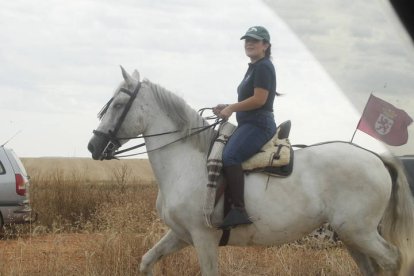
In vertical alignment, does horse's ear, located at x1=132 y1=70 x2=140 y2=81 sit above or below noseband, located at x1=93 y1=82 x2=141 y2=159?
above

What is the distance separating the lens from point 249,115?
22.3 ft

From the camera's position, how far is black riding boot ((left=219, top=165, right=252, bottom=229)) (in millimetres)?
6422

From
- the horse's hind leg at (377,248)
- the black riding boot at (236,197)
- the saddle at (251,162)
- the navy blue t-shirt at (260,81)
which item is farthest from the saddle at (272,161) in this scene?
the horse's hind leg at (377,248)

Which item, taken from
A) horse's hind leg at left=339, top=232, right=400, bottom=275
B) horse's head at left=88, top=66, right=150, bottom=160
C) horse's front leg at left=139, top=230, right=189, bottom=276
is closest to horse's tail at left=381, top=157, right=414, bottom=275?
horse's hind leg at left=339, top=232, right=400, bottom=275

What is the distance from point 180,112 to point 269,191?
122cm

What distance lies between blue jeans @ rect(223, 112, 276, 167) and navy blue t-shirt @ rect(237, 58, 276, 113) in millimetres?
111

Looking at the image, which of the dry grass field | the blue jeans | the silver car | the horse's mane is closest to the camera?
the blue jeans

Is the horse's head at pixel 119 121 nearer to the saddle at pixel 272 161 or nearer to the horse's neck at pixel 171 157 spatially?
the horse's neck at pixel 171 157

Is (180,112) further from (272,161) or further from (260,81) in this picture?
(272,161)

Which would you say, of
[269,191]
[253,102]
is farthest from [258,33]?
[269,191]

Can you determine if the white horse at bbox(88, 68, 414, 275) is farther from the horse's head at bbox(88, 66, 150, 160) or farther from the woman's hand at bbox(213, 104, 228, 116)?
the woman's hand at bbox(213, 104, 228, 116)

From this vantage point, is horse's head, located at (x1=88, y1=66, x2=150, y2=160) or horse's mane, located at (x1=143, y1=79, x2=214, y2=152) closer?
horse's head, located at (x1=88, y1=66, x2=150, y2=160)

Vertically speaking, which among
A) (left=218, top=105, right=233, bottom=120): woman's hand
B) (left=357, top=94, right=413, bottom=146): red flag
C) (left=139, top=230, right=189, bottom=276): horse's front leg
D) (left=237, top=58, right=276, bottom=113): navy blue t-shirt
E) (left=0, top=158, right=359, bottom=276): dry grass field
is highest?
(left=237, top=58, right=276, bottom=113): navy blue t-shirt

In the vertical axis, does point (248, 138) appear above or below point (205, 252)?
above
